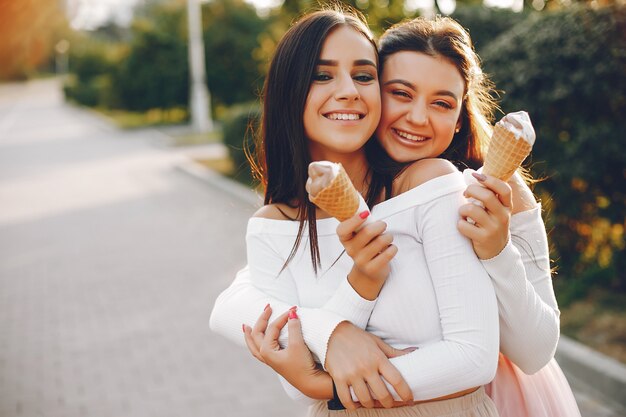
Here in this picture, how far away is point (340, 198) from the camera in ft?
4.82

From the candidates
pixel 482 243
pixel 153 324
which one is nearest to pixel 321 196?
pixel 482 243

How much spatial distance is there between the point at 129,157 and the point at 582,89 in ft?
48.6

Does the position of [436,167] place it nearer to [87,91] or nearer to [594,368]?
[594,368]

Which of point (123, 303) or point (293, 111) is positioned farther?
point (123, 303)

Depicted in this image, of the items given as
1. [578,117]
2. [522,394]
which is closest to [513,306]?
[522,394]

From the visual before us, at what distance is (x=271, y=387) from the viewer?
439 cm

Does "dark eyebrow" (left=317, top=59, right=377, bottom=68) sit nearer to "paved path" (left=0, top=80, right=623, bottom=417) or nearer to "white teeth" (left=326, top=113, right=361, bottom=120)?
"white teeth" (left=326, top=113, right=361, bottom=120)

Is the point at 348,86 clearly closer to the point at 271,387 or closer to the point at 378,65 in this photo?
the point at 378,65

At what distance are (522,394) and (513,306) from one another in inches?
17.2

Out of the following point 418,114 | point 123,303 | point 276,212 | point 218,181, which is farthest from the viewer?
point 218,181

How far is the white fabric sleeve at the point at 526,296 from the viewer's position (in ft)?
5.05

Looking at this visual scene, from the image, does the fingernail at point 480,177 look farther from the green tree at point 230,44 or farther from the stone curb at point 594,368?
the green tree at point 230,44

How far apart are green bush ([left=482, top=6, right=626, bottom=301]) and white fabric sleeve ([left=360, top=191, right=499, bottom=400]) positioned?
124 inches

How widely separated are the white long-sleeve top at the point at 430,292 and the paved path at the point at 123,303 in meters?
2.54
